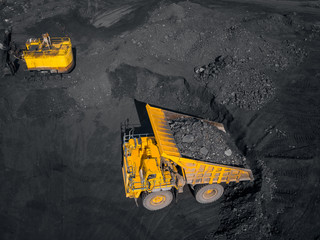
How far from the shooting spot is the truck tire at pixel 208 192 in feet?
28.7

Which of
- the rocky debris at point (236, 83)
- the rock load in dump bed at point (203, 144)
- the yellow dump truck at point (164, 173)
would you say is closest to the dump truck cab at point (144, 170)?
the yellow dump truck at point (164, 173)

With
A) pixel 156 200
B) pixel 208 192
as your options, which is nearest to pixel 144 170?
pixel 156 200

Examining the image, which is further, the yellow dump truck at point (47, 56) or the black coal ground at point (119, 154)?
the yellow dump truck at point (47, 56)

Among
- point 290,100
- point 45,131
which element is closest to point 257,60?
point 290,100


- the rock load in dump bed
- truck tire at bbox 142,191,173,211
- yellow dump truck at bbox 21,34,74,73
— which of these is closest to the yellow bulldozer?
yellow dump truck at bbox 21,34,74,73

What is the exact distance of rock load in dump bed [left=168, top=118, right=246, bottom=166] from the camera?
855 cm

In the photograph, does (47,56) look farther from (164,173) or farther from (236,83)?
(236,83)

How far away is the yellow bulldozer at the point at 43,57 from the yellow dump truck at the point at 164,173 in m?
6.60

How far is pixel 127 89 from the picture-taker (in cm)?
1345

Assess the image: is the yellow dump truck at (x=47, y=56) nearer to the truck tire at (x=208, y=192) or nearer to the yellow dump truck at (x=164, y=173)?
the yellow dump truck at (x=164, y=173)

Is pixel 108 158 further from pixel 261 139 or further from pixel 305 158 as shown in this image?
pixel 305 158

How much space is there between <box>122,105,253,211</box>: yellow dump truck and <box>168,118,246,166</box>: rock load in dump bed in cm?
37

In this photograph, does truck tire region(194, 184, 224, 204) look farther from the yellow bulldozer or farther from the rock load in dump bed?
the yellow bulldozer

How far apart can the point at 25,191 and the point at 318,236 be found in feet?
32.0
